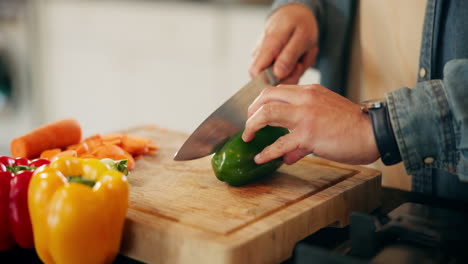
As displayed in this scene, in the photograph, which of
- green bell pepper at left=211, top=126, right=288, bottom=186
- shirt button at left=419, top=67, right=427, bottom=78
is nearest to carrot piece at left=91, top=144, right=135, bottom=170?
green bell pepper at left=211, top=126, right=288, bottom=186

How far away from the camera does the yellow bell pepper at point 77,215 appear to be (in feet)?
2.83

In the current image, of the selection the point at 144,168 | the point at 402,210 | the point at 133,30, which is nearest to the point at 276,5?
the point at 144,168

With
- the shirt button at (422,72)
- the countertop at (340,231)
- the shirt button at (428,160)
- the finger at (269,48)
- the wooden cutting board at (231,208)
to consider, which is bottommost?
the countertop at (340,231)

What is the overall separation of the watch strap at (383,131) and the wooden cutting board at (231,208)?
0.56ft

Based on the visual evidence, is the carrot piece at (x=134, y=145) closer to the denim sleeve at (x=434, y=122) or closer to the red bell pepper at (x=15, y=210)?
the red bell pepper at (x=15, y=210)

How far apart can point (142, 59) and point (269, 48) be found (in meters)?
2.01

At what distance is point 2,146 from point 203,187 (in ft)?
10.4

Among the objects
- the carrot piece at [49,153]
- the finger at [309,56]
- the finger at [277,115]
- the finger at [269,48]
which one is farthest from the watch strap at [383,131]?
the carrot piece at [49,153]

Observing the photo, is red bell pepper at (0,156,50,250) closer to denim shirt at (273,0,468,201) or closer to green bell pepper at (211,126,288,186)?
green bell pepper at (211,126,288,186)

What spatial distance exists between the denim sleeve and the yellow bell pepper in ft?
1.68

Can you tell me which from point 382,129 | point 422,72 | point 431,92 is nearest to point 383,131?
point 382,129

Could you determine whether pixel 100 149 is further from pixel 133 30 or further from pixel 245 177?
pixel 133 30

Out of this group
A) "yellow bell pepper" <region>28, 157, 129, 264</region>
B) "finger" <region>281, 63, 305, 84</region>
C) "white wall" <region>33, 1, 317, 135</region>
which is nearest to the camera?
"yellow bell pepper" <region>28, 157, 129, 264</region>

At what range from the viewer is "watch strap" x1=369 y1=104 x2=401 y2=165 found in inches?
39.2
